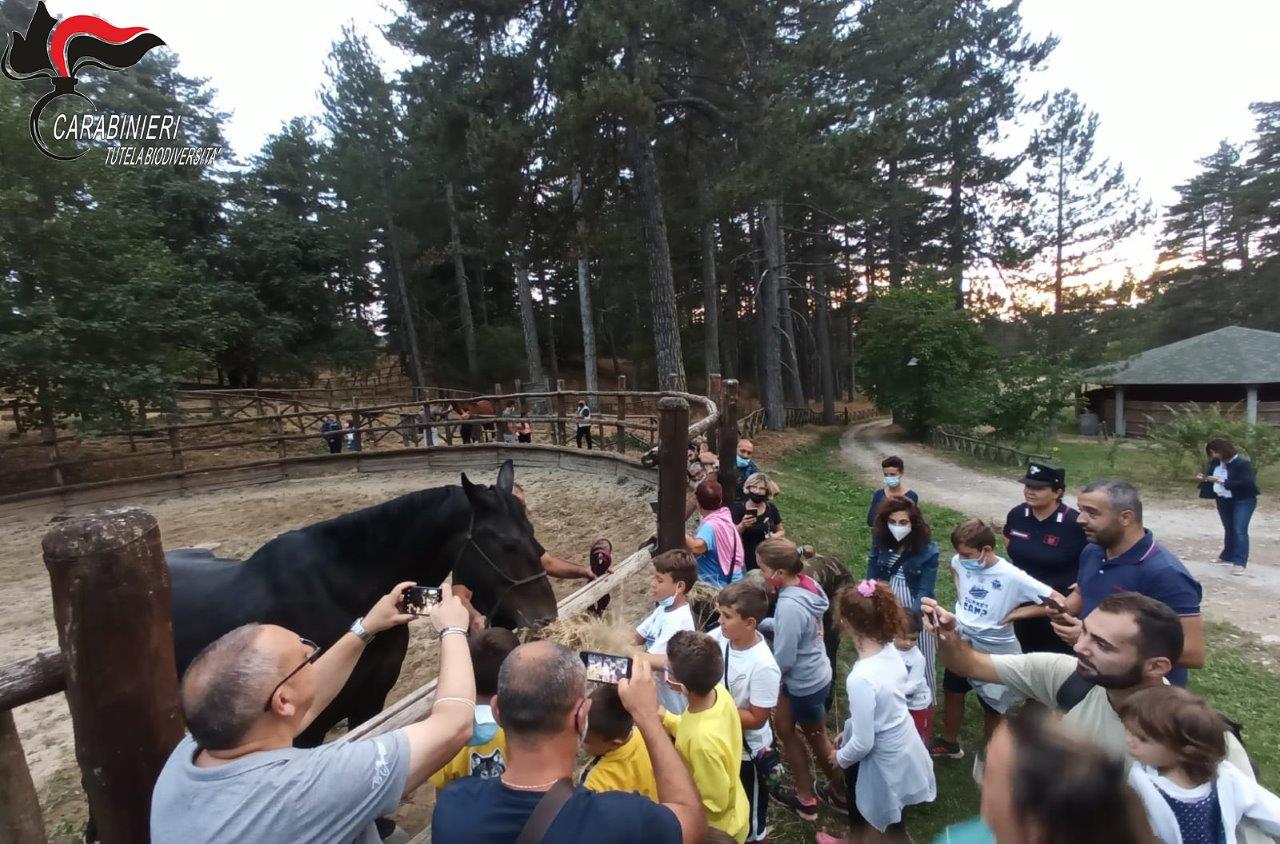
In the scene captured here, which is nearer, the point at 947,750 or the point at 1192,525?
the point at 947,750

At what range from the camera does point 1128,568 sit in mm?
2590

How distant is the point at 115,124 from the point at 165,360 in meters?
5.94

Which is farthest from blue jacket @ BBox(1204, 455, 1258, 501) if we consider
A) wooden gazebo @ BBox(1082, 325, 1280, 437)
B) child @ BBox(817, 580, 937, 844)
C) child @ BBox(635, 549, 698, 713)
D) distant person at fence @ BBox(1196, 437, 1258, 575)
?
wooden gazebo @ BBox(1082, 325, 1280, 437)

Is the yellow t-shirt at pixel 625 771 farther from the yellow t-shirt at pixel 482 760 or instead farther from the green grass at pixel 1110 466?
the green grass at pixel 1110 466

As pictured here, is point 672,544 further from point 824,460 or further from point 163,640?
point 824,460

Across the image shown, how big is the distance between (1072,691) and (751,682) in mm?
1131

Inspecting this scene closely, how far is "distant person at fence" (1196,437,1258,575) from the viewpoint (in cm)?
655

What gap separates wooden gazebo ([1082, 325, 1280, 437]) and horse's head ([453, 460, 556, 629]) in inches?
944

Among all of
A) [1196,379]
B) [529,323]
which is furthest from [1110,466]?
[529,323]

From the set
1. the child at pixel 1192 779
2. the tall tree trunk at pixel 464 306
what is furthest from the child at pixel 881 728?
the tall tree trunk at pixel 464 306

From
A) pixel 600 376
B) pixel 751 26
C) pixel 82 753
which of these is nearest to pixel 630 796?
pixel 82 753

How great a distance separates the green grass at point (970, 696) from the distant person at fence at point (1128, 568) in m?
1.15

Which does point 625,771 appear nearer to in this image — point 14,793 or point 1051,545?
point 14,793

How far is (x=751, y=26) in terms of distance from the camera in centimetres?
1186
